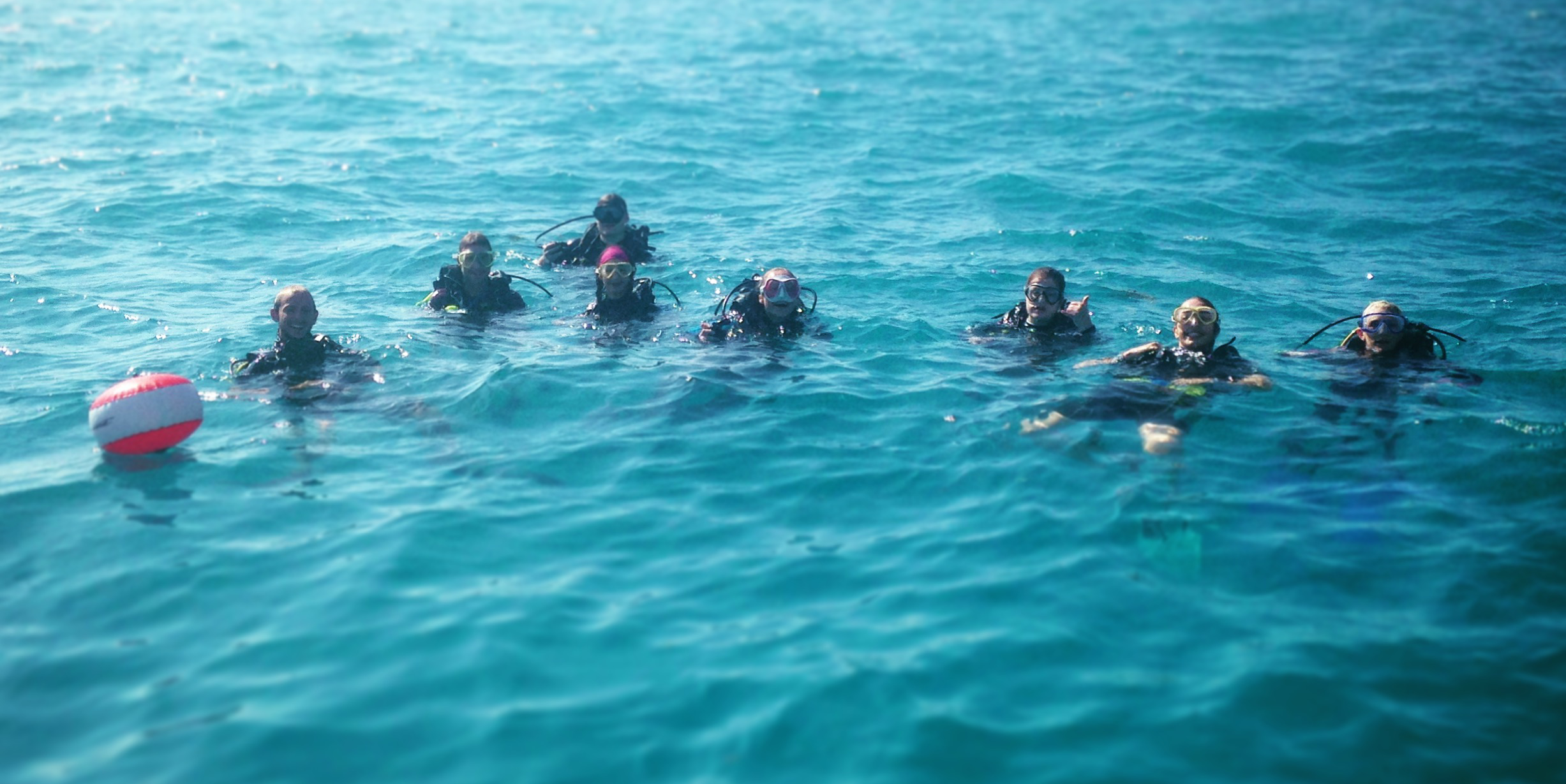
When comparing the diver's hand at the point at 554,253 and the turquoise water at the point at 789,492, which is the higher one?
the diver's hand at the point at 554,253

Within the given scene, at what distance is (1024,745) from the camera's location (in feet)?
16.1

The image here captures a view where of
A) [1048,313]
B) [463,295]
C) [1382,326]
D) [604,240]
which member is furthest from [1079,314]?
[463,295]

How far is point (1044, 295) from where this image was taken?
31.3 feet

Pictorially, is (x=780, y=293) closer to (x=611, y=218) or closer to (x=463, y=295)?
(x=463, y=295)

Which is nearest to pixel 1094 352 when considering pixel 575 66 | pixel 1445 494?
pixel 1445 494

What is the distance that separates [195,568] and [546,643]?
217 cm

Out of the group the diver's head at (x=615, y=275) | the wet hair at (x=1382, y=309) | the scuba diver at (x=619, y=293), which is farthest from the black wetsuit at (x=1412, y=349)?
the diver's head at (x=615, y=275)

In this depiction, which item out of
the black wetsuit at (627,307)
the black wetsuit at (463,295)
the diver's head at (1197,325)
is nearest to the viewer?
the diver's head at (1197,325)

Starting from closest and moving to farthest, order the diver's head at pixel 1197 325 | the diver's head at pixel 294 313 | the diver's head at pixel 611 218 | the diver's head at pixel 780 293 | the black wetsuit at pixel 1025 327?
the diver's head at pixel 1197 325, the diver's head at pixel 294 313, the diver's head at pixel 780 293, the black wetsuit at pixel 1025 327, the diver's head at pixel 611 218

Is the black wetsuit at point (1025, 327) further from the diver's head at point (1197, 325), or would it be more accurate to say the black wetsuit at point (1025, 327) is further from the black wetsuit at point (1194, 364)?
the diver's head at point (1197, 325)

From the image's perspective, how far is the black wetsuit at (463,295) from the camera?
10.6 metres

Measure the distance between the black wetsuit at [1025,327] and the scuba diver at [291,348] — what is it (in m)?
5.64

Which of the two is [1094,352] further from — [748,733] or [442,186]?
[442,186]

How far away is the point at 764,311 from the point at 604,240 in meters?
3.37
